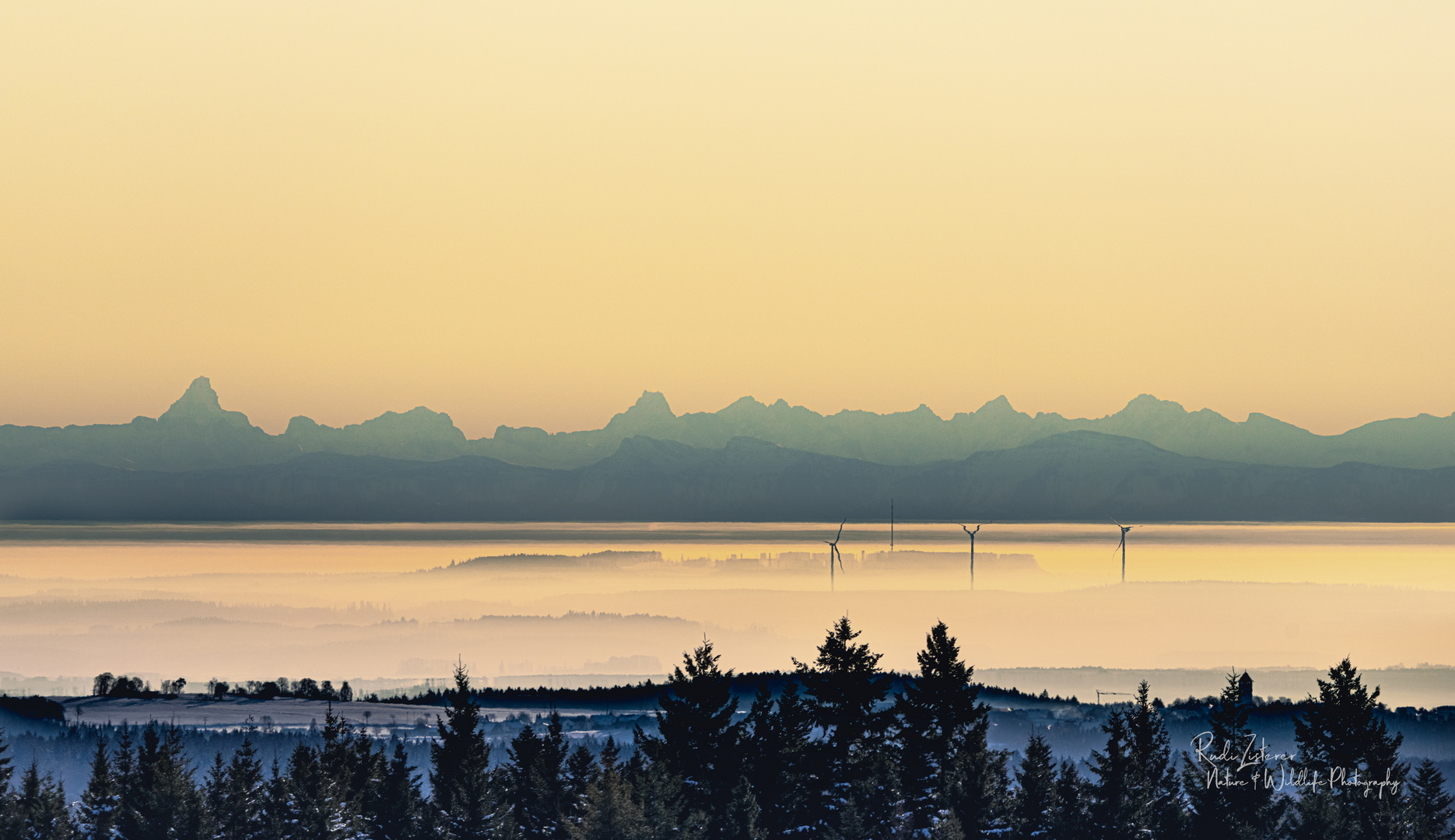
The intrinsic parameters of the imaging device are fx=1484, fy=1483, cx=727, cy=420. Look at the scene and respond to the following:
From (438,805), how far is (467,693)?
11590 millimetres

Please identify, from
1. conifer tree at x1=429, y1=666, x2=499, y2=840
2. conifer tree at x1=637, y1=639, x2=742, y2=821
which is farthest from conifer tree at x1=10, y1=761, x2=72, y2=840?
conifer tree at x1=637, y1=639, x2=742, y2=821

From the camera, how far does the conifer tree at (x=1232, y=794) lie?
121 m

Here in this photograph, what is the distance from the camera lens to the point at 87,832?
A: 15200 cm

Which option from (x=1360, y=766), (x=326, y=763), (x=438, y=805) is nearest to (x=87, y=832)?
(x=326, y=763)

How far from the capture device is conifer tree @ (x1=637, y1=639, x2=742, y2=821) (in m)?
109

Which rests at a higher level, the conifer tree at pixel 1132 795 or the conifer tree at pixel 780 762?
the conifer tree at pixel 780 762

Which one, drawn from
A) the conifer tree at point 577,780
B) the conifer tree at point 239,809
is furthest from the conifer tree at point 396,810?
the conifer tree at point 577,780

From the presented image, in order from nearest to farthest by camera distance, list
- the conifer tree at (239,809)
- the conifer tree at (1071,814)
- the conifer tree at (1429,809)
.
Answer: the conifer tree at (1071,814) → the conifer tree at (1429,809) → the conifer tree at (239,809)

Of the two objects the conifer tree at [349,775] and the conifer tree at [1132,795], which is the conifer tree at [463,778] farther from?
the conifer tree at [1132,795]

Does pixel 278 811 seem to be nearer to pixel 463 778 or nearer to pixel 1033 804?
pixel 463 778

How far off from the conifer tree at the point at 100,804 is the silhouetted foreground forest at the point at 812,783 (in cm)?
27

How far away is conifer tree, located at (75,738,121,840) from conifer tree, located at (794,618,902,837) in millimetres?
82708

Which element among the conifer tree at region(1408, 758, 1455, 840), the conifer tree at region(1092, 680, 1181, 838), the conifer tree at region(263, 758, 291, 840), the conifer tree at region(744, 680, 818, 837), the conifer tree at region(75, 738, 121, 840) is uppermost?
the conifer tree at region(744, 680, 818, 837)

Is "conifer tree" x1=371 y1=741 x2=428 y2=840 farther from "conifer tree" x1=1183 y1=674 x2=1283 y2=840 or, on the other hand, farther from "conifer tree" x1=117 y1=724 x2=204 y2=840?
"conifer tree" x1=1183 y1=674 x2=1283 y2=840
